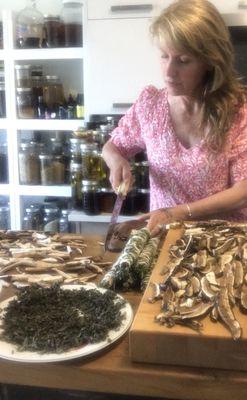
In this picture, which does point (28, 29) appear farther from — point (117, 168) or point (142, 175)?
point (117, 168)

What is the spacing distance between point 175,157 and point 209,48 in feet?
1.08

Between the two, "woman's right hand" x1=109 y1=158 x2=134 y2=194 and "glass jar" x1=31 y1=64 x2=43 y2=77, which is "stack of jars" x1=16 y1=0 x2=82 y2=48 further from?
"woman's right hand" x1=109 y1=158 x2=134 y2=194

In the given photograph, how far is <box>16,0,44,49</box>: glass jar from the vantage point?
2312mm

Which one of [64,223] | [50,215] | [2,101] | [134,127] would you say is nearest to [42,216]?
[50,215]

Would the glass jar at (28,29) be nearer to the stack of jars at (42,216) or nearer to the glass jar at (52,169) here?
the glass jar at (52,169)

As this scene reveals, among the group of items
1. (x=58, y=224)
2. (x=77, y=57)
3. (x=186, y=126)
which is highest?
(x=77, y=57)

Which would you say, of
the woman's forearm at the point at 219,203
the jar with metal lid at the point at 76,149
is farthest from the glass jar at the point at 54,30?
the woman's forearm at the point at 219,203

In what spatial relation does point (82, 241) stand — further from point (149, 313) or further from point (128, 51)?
point (128, 51)

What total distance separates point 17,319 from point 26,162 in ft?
5.38

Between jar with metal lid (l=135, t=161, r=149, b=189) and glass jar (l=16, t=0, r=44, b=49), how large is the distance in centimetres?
83

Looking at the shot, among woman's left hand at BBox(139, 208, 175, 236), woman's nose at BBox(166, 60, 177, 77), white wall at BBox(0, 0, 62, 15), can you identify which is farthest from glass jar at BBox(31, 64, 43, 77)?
woman's left hand at BBox(139, 208, 175, 236)

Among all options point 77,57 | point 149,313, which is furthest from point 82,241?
point 77,57

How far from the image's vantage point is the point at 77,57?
7.48 ft

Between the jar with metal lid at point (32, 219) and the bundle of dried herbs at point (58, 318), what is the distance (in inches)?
61.3
